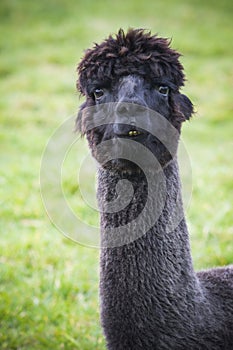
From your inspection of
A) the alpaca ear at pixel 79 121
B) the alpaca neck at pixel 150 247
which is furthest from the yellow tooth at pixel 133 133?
the alpaca ear at pixel 79 121

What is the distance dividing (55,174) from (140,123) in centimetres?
424

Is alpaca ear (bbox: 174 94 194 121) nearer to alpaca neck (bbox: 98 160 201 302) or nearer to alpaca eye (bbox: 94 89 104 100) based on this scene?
alpaca neck (bbox: 98 160 201 302)

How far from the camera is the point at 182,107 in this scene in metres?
2.82

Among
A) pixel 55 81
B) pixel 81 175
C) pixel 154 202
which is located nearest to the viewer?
pixel 154 202

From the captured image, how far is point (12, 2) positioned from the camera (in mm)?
15039

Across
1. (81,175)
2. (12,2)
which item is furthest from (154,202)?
(12,2)

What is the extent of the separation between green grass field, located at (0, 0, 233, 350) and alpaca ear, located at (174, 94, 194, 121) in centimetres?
173

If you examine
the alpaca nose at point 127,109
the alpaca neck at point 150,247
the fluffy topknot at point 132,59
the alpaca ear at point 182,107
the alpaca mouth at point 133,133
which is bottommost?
the alpaca neck at point 150,247

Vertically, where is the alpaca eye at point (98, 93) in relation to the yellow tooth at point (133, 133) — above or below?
above

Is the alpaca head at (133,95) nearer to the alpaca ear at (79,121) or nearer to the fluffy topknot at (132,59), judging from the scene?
the fluffy topknot at (132,59)

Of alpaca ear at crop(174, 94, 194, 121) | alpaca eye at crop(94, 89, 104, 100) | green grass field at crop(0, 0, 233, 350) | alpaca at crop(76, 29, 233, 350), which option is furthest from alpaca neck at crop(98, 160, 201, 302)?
green grass field at crop(0, 0, 233, 350)

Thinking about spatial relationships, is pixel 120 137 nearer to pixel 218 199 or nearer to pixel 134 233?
pixel 134 233

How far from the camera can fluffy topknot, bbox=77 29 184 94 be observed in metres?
2.64

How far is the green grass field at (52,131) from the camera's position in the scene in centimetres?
422
